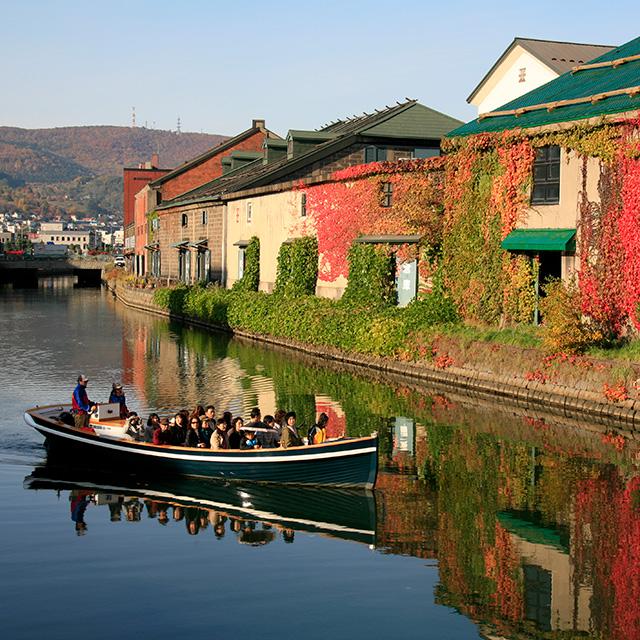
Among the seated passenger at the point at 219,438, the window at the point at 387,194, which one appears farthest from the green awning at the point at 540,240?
the seated passenger at the point at 219,438

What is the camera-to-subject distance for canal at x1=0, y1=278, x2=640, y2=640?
37.2 feet

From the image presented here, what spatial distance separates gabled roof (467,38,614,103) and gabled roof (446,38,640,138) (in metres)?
21.3

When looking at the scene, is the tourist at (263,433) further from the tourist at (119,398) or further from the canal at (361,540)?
the tourist at (119,398)

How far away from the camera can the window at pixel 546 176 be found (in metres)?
28.3

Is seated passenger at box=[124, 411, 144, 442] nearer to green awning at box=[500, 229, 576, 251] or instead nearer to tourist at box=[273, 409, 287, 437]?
tourist at box=[273, 409, 287, 437]

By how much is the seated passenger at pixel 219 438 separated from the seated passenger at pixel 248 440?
353 millimetres

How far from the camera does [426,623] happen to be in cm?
1123

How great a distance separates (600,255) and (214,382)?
13694 mm

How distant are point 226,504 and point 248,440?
1773 millimetres

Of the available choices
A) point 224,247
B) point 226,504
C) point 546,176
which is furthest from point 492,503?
point 224,247

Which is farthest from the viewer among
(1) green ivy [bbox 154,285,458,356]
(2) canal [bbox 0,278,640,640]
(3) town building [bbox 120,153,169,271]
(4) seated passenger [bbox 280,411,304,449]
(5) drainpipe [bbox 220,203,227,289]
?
(3) town building [bbox 120,153,169,271]

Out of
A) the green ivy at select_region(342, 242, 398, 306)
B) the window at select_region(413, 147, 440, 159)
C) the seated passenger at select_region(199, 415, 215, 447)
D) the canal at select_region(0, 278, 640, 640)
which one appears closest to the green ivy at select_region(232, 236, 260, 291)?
the window at select_region(413, 147, 440, 159)

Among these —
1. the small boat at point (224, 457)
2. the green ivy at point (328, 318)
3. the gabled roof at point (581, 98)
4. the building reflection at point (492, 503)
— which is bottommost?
the building reflection at point (492, 503)

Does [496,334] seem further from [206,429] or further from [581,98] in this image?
[206,429]
